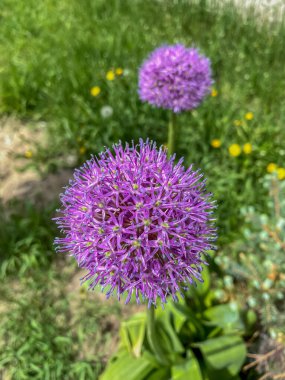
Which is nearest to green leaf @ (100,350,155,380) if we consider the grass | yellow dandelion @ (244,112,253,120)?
the grass

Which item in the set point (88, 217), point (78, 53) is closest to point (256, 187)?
point (88, 217)

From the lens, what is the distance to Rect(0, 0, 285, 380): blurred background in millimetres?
2887

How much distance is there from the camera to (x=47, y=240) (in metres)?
3.52

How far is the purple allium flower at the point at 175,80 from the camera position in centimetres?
277

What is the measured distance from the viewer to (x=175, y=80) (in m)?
2.78

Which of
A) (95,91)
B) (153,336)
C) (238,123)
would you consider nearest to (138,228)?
(153,336)

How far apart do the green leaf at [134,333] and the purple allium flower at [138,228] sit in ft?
3.04

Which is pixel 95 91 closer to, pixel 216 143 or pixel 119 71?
pixel 119 71

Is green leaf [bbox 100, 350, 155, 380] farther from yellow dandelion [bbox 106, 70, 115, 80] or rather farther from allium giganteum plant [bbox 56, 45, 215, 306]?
yellow dandelion [bbox 106, 70, 115, 80]

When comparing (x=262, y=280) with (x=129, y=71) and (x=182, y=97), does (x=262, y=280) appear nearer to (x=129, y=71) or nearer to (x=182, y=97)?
(x=182, y=97)

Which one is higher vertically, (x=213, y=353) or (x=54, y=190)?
(x=54, y=190)

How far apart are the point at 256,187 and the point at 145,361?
193cm

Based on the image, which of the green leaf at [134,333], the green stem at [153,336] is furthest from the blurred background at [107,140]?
the green stem at [153,336]

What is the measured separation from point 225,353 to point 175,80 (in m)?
1.92
